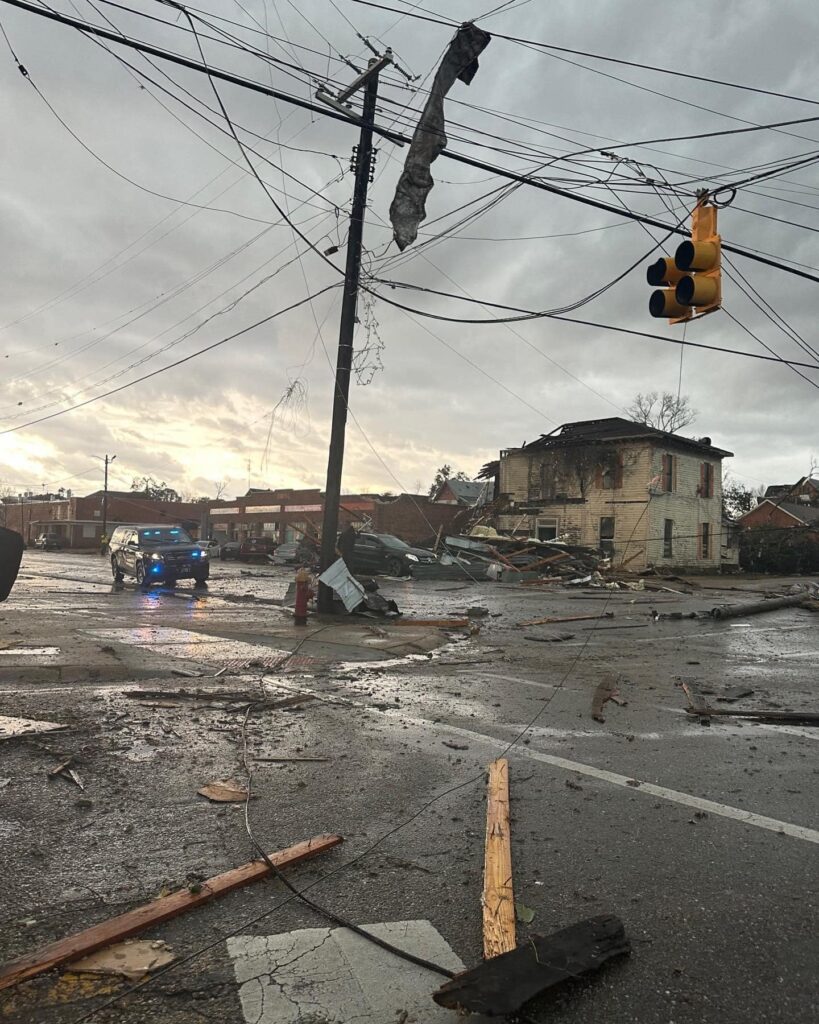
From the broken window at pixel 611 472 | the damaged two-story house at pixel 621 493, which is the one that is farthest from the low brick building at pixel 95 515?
the broken window at pixel 611 472

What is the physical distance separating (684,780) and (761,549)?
45287mm

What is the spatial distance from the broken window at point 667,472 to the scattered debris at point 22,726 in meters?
37.9

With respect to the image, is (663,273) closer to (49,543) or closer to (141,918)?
(141,918)

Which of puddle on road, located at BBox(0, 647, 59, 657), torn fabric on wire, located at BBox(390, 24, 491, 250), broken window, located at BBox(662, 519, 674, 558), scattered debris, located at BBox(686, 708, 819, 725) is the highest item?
torn fabric on wire, located at BBox(390, 24, 491, 250)

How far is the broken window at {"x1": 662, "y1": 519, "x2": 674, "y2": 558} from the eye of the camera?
3962 centimetres

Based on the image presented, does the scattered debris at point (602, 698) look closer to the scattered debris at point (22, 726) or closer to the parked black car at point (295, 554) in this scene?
the scattered debris at point (22, 726)

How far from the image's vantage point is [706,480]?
142ft

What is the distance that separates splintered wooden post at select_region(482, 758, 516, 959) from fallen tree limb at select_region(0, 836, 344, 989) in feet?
2.77

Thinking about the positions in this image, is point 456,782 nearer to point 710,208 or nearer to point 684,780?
point 684,780

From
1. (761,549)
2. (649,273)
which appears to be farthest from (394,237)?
(761,549)

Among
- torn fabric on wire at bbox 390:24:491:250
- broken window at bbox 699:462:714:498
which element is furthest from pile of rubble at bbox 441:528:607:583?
torn fabric on wire at bbox 390:24:491:250

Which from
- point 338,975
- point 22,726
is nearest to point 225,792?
point 338,975

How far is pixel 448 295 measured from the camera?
13289mm

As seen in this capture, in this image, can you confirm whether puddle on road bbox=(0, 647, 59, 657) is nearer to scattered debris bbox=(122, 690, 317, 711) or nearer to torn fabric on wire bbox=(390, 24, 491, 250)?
scattered debris bbox=(122, 690, 317, 711)
